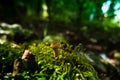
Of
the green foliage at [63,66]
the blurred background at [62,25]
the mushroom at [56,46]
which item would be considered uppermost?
the blurred background at [62,25]

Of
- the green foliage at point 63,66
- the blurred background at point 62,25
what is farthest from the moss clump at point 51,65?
the blurred background at point 62,25

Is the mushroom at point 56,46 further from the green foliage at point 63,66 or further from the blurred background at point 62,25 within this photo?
the blurred background at point 62,25

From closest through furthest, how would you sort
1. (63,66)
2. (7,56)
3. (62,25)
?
1. (63,66)
2. (7,56)
3. (62,25)

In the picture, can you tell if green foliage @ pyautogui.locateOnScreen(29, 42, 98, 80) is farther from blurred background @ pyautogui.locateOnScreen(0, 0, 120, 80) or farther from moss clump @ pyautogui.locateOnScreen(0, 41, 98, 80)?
blurred background @ pyautogui.locateOnScreen(0, 0, 120, 80)

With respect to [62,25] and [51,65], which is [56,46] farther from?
[62,25]

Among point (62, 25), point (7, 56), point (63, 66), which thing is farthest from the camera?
point (62, 25)

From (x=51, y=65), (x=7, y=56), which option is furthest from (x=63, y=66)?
(x=7, y=56)

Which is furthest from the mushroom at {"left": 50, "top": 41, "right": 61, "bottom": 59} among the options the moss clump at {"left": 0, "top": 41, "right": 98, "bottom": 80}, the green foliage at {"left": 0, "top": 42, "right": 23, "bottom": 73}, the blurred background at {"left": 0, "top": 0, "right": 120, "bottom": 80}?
the blurred background at {"left": 0, "top": 0, "right": 120, "bottom": 80}

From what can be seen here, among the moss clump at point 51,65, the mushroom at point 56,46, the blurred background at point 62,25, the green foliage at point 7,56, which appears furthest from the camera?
the blurred background at point 62,25

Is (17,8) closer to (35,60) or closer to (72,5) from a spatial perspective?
(72,5)
